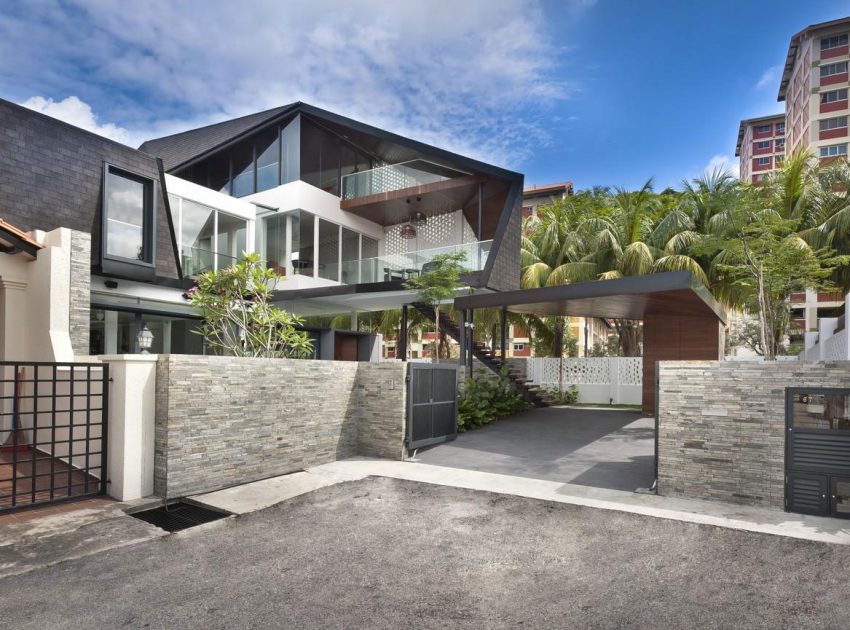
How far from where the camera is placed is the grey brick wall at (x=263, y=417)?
22.5 ft

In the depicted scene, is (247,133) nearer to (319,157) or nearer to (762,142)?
(319,157)

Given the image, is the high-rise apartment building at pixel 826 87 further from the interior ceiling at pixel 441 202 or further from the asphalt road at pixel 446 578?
the asphalt road at pixel 446 578

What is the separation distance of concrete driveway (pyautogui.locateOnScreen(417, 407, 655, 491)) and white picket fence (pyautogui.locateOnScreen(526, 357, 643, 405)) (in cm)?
393

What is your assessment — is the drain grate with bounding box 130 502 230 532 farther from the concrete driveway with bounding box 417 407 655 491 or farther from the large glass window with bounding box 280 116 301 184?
the large glass window with bounding box 280 116 301 184

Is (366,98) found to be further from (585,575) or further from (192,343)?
(585,575)

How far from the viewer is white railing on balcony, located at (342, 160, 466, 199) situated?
17.5 m

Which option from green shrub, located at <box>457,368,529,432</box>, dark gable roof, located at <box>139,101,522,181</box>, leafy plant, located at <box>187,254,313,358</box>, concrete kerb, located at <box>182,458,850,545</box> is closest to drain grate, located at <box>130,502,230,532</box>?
concrete kerb, located at <box>182,458,850,545</box>

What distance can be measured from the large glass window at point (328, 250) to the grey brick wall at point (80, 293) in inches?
367

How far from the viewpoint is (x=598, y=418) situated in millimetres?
14219

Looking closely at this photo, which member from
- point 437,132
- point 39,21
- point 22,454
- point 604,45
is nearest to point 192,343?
point 22,454

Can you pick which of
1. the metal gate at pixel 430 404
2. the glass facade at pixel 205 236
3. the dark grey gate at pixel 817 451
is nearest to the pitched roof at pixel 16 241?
the glass facade at pixel 205 236

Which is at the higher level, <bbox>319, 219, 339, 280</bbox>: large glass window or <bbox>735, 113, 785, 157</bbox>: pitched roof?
<bbox>735, 113, 785, 157</bbox>: pitched roof

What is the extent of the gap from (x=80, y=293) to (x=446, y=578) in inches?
323

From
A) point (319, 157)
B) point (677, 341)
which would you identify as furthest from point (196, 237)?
point (677, 341)
